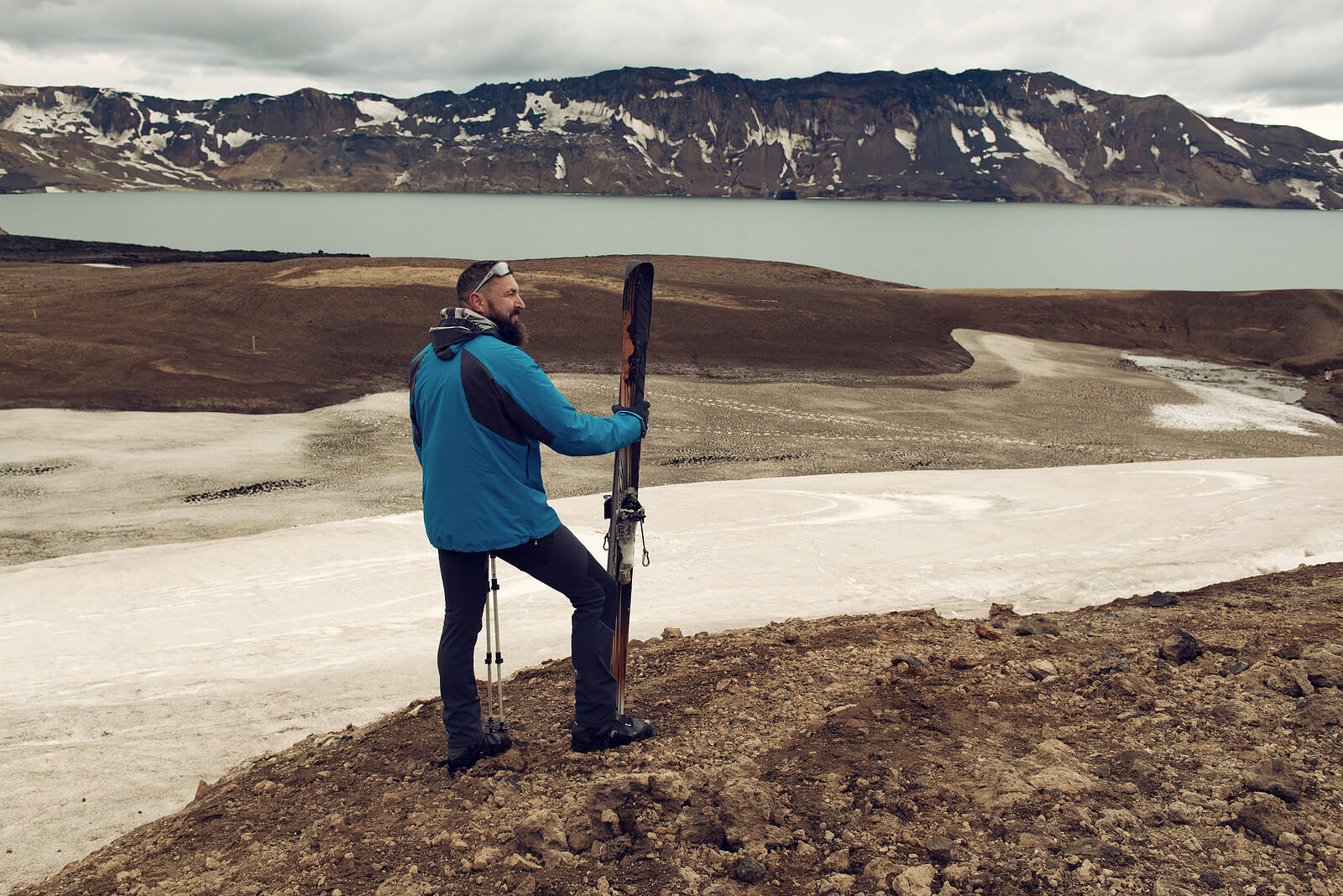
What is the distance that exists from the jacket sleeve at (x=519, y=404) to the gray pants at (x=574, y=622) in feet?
1.59

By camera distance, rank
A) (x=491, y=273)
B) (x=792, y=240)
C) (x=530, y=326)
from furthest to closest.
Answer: (x=792, y=240)
(x=530, y=326)
(x=491, y=273)

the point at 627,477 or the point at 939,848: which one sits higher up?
the point at 627,477

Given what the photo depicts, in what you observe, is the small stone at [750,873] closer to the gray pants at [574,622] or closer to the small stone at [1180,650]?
the gray pants at [574,622]

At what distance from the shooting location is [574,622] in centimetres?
460

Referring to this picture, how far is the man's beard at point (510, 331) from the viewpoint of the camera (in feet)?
14.1

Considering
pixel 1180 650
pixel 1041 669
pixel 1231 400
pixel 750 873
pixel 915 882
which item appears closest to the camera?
pixel 915 882

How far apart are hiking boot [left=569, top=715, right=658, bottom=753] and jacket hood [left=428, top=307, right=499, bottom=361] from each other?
1882 mm

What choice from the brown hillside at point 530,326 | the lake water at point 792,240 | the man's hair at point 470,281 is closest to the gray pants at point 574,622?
the man's hair at point 470,281

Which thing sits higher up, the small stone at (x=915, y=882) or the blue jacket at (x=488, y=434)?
the blue jacket at (x=488, y=434)

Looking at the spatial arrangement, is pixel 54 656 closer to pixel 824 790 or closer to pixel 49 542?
pixel 49 542

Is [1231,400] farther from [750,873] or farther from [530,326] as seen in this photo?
[750,873]

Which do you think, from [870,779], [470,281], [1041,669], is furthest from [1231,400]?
[470,281]

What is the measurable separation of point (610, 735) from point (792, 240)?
113 metres

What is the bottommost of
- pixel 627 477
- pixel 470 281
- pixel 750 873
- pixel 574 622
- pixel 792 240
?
pixel 750 873
